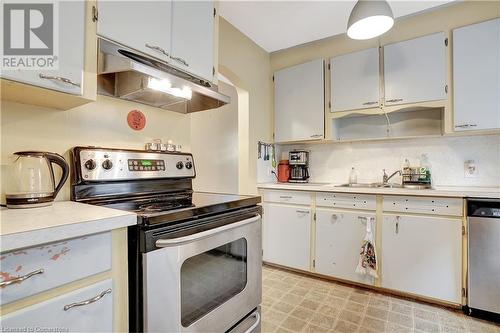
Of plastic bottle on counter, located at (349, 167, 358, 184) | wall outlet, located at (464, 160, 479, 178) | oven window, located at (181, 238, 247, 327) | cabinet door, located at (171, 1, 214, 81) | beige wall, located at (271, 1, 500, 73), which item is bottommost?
oven window, located at (181, 238, 247, 327)

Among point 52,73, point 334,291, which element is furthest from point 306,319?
point 52,73

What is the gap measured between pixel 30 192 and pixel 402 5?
277 cm

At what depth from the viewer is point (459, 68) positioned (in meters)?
2.00

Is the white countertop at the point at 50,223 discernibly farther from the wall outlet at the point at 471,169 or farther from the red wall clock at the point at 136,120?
the wall outlet at the point at 471,169

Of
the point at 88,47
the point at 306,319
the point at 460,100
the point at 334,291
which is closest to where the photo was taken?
the point at 88,47

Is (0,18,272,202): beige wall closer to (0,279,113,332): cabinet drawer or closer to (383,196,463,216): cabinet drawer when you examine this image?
(0,279,113,332): cabinet drawer

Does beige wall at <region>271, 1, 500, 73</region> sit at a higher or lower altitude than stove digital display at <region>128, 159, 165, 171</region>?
higher

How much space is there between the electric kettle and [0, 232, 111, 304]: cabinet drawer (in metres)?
0.43

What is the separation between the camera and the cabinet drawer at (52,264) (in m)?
0.61

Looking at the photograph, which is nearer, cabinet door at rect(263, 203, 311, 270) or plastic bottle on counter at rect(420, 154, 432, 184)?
plastic bottle on counter at rect(420, 154, 432, 184)

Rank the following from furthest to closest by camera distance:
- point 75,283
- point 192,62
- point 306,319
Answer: point 306,319 < point 192,62 < point 75,283

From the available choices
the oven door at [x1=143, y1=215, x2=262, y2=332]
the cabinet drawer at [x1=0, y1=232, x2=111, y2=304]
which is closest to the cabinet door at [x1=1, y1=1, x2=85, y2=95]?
the cabinet drawer at [x1=0, y1=232, x2=111, y2=304]

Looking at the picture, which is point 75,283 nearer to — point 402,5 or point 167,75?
point 167,75

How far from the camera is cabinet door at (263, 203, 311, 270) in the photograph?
8.00ft
